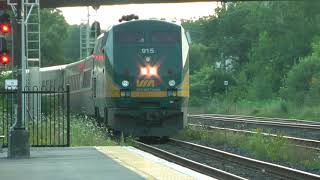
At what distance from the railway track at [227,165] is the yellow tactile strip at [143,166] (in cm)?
143

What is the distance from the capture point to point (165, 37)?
24.2 metres

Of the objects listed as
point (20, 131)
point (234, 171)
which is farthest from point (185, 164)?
point (20, 131)

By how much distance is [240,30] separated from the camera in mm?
83375

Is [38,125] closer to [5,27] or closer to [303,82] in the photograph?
[5,27]

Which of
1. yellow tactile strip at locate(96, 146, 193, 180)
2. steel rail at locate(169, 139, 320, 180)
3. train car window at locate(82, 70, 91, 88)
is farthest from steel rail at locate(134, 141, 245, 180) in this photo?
train car window at locate(82, 70, 91, 88)

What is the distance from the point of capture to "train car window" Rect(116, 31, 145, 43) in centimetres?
2389

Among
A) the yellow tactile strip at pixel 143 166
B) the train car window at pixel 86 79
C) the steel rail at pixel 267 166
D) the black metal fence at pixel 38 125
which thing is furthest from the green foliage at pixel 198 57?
the yellow tactile strip at pixel 143 166

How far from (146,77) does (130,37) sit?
1541mm

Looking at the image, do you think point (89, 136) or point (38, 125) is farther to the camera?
point (38, 125)

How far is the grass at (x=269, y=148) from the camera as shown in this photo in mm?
17688

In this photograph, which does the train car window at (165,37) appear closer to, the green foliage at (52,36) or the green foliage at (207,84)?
the green foliage at (207,84)

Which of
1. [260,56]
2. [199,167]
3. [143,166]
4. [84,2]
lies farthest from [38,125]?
[260,56]

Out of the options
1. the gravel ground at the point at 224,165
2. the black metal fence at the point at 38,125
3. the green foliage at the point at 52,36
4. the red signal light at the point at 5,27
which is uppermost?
the green foliage at the point at 52,36

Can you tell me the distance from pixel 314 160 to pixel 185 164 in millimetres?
3123
